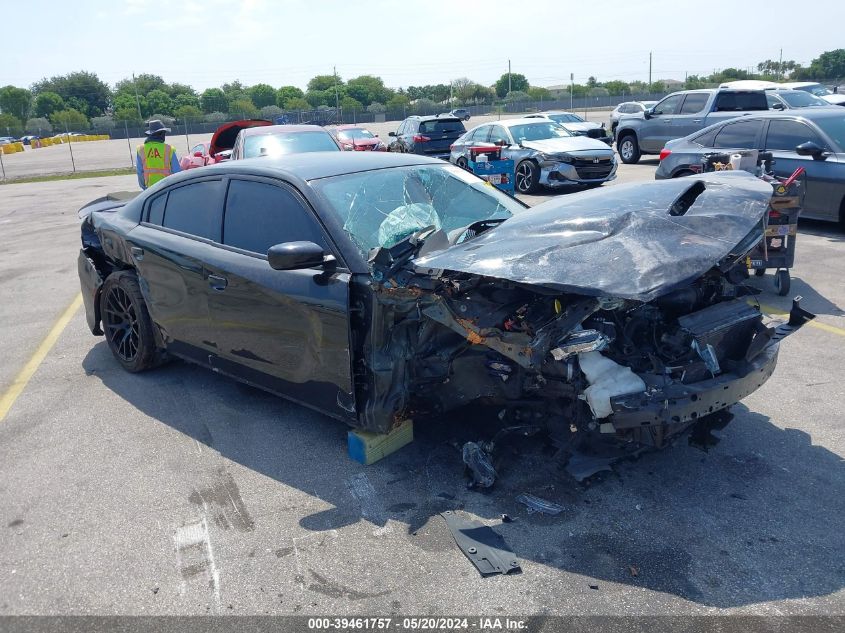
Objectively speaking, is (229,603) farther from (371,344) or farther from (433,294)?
(433,294)

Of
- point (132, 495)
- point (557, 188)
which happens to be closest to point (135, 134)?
point (557, 188)

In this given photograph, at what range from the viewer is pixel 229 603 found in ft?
9.69

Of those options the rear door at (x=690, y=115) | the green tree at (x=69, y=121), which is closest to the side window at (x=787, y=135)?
the rear door at (x=690, y=115)

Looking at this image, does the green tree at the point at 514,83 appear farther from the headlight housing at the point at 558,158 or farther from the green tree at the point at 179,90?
the headlight housing at the point at 558,158

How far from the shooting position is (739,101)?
1597 centimetres

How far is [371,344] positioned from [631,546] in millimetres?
1585

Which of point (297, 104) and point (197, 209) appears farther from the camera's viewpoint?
point (297, 104)

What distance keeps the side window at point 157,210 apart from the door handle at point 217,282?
0.98 metres

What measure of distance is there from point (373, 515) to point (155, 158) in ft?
27.5

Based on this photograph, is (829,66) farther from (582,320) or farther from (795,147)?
(582,320)

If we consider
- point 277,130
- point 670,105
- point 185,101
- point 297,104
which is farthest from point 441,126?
point 185,101

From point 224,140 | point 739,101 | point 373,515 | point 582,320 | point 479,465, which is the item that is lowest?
point 373,515

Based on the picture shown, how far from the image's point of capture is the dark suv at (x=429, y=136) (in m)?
20.1

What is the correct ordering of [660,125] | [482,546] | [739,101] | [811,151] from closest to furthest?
1. [482,546]
2. [811,151]
3. [739,101]
4. [660,125]
